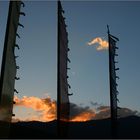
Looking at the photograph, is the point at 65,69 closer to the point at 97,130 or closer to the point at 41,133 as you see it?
the point at 41,133

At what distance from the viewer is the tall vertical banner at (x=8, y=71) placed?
971 cm

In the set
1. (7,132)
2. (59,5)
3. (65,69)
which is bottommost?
(7,132)

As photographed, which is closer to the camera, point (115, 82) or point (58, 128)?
point (58, 128)

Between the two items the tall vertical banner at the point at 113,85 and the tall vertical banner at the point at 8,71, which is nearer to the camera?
the tall vertical banner at the point at 8,71

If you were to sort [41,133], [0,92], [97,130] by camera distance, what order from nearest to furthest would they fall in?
[0,92]
[41,133]
[97,130]

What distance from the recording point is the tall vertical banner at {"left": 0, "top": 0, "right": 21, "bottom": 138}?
31.9ft

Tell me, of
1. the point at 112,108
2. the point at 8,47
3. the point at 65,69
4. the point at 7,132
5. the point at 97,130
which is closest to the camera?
the point at 8,47

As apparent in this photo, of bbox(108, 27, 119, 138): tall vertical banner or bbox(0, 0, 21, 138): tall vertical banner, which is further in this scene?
bbox(108, 27, 119, 138): tall vertical banner

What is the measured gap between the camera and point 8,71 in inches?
411

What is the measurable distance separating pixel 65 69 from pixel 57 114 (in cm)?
348

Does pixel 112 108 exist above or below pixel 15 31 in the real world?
below

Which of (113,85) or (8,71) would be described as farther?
(113,85)

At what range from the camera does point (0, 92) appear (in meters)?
9.30

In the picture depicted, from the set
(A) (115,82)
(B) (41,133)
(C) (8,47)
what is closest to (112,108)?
(A) (115,82)
